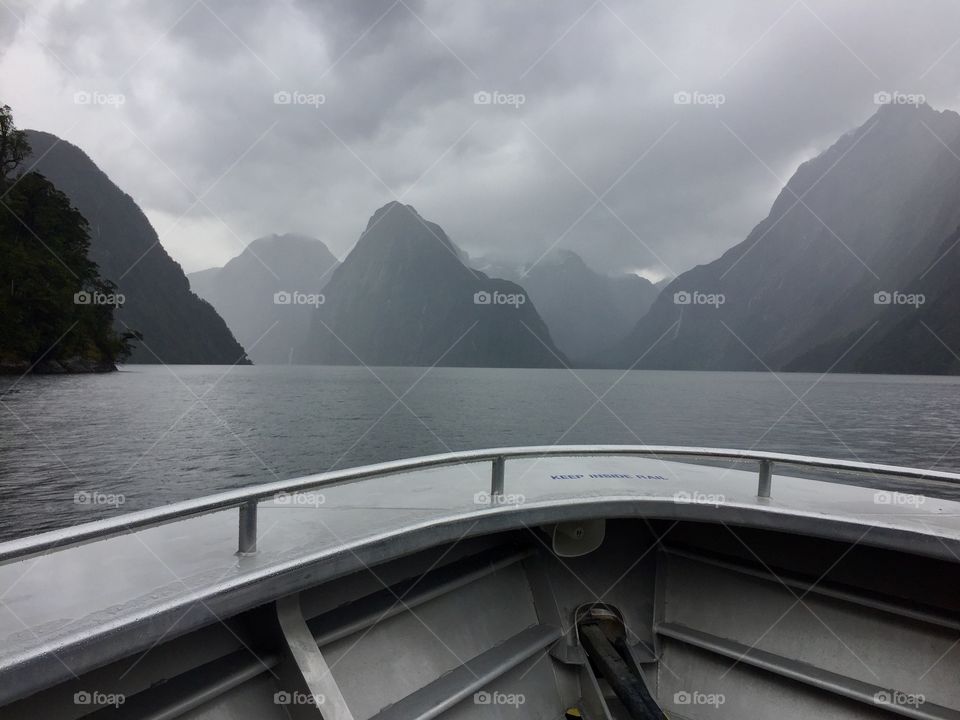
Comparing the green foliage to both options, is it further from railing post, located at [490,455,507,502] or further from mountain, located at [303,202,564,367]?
mountain, located at [303,202,564,367]

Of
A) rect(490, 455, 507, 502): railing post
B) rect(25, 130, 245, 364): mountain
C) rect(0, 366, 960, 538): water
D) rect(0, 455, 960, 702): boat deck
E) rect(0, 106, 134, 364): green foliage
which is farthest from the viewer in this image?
rect(25, 130, 245, 364): mountain

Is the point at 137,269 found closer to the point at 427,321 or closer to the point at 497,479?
the point at 427,321

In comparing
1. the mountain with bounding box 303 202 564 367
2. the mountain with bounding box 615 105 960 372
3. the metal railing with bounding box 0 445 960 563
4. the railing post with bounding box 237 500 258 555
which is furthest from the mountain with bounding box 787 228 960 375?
the railing post with bounding box 237 500 258 555

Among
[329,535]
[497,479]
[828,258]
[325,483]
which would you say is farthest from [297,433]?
[828,258]

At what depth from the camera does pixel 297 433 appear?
3275 cm

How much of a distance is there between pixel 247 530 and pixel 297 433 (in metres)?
32.6

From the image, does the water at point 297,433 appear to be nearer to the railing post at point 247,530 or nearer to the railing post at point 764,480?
the railing post at point 247,530

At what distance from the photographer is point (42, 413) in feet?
119

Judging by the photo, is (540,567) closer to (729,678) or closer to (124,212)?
(729,678)

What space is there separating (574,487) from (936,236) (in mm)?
179306

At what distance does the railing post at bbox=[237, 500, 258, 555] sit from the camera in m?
2.05

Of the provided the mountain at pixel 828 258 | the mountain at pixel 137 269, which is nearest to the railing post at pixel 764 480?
the mountain at pixel 137 269

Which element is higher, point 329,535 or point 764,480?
point 764,480

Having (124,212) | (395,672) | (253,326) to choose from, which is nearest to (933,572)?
(395,672)
